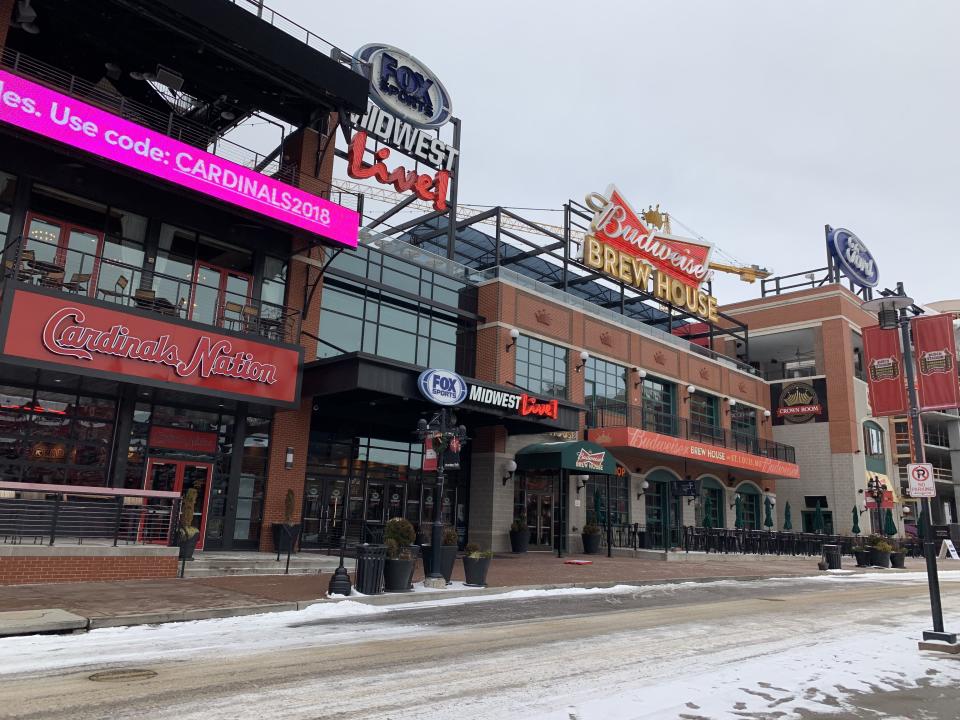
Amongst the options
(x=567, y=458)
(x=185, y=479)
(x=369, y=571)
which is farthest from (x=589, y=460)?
(x=185, y=479)

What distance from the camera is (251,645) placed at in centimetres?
890

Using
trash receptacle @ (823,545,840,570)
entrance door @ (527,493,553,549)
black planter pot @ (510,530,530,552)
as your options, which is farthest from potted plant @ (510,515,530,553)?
trash receptacle @ (823,545,840,570)

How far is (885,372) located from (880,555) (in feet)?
72.3

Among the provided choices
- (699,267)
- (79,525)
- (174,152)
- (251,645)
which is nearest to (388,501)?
(79,525)

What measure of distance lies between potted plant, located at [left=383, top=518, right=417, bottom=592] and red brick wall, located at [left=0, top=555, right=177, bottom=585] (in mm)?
4616

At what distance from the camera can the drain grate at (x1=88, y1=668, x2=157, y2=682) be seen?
6.95m

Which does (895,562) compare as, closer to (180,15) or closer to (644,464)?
(644,464)

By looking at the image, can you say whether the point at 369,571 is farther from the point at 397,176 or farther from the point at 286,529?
the point at 397,176

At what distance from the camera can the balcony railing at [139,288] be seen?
1627 cm

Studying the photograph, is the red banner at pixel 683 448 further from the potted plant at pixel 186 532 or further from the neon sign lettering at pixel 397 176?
the potted plant at pixel 186 532

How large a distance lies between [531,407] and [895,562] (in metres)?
18.8

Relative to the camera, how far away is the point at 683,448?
3197 centimetres

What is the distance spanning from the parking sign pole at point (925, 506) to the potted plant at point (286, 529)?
14.4 m

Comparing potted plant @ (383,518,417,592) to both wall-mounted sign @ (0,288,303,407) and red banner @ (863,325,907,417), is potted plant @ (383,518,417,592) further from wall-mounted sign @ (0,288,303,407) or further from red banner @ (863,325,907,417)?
red banner @ (863,325,907,417)
